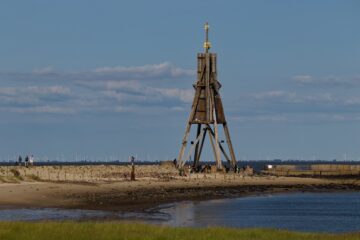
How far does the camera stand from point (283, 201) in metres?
67.6

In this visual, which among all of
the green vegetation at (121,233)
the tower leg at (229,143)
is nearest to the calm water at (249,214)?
the green vegetation at (121,233)

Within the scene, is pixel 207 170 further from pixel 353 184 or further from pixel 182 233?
pixel 182 233

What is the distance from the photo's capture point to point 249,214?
2103 inches

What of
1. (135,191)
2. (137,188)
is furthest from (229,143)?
(135,191)

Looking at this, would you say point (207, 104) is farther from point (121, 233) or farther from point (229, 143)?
point (121, 233)

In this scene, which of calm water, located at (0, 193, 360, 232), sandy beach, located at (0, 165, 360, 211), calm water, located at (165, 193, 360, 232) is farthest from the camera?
sandy beach, located at (0, 165, 360, 211)

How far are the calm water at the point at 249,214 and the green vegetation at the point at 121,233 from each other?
9026mm

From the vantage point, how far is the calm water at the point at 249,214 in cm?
4456

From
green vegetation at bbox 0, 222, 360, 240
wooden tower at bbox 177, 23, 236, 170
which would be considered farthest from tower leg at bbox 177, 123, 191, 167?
green vegetation at bbox 0, 222, 360, 240

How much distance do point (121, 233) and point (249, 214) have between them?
2259 centimetres

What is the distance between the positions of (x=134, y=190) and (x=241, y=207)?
10396 millimetres

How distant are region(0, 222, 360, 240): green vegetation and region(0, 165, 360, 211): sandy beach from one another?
16.4 meters

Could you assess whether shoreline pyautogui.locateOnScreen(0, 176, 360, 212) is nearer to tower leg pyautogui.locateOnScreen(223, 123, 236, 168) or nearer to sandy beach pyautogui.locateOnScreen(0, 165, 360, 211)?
sandy beach pyautogui.locateOnScreen(0, 165, 360, 211)

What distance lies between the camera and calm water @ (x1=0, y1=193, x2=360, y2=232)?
44.6 m
